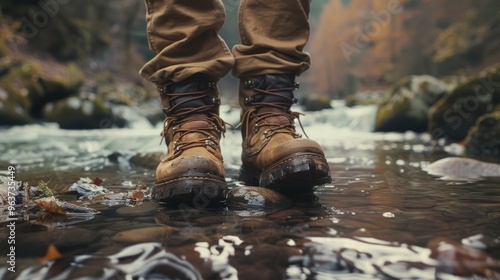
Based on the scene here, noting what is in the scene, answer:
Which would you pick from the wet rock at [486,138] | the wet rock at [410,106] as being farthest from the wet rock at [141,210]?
the wet rock at [410,106]

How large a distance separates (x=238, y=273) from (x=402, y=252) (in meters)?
0.41

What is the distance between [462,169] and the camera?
2.50 meters

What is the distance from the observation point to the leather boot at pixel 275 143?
1601 mm

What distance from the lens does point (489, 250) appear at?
3.33 feet

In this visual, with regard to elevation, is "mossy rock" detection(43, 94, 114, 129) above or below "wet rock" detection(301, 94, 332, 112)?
below

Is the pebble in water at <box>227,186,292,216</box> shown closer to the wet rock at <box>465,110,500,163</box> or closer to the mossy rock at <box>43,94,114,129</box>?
the wet rock at <box>465,110,500,163</box>

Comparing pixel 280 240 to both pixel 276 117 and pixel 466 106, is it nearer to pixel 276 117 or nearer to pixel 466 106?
pixel 276 117

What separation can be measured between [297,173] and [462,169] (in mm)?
1423

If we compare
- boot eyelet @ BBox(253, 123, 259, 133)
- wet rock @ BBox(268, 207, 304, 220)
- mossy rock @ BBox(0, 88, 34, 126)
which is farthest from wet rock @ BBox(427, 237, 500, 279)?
mossy rock @ BBox(0, 88, 34, 126)

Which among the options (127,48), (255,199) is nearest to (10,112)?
(255,199)

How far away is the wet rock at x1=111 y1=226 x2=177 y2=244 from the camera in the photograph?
1.15m

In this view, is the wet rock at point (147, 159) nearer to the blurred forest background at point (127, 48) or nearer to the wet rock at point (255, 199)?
the wet rock at point (255, 199)

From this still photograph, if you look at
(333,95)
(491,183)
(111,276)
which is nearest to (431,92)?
(491,183)

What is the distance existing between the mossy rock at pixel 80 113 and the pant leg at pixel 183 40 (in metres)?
8.50
